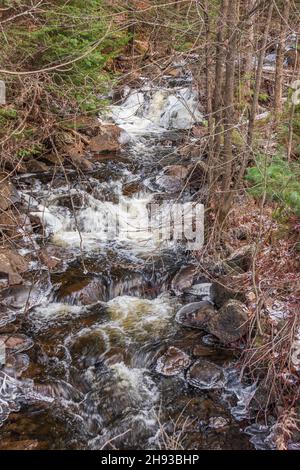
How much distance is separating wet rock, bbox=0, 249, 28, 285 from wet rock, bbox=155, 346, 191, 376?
2702 millimetres

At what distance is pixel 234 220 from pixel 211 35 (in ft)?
10.1

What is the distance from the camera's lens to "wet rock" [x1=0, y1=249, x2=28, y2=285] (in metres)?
7.12

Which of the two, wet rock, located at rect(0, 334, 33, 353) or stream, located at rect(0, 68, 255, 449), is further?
wet rock, located at rect(0, 334, 33, 353)

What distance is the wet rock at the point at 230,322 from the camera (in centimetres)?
588

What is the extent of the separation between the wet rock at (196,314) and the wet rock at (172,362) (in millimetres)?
620

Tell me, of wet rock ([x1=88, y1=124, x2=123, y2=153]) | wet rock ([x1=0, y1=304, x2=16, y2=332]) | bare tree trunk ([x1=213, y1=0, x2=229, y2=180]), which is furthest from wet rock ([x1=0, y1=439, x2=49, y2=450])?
wet rock ([x1=88, y1=124, x2=123, y2=153])

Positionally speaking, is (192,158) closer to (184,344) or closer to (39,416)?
(184,344)

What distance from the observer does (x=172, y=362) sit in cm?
587

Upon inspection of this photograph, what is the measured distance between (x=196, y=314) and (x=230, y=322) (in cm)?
75

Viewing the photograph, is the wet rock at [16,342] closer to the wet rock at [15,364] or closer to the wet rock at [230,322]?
the wet rock at [15,364]

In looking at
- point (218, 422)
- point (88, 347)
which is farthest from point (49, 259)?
point (218, 422)

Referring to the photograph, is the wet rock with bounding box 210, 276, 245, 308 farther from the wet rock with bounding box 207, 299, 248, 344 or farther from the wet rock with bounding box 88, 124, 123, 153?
the wet rock with bounding box 88, 124, 123, 153

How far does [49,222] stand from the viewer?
879cm

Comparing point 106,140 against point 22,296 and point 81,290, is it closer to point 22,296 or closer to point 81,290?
point 81,290
